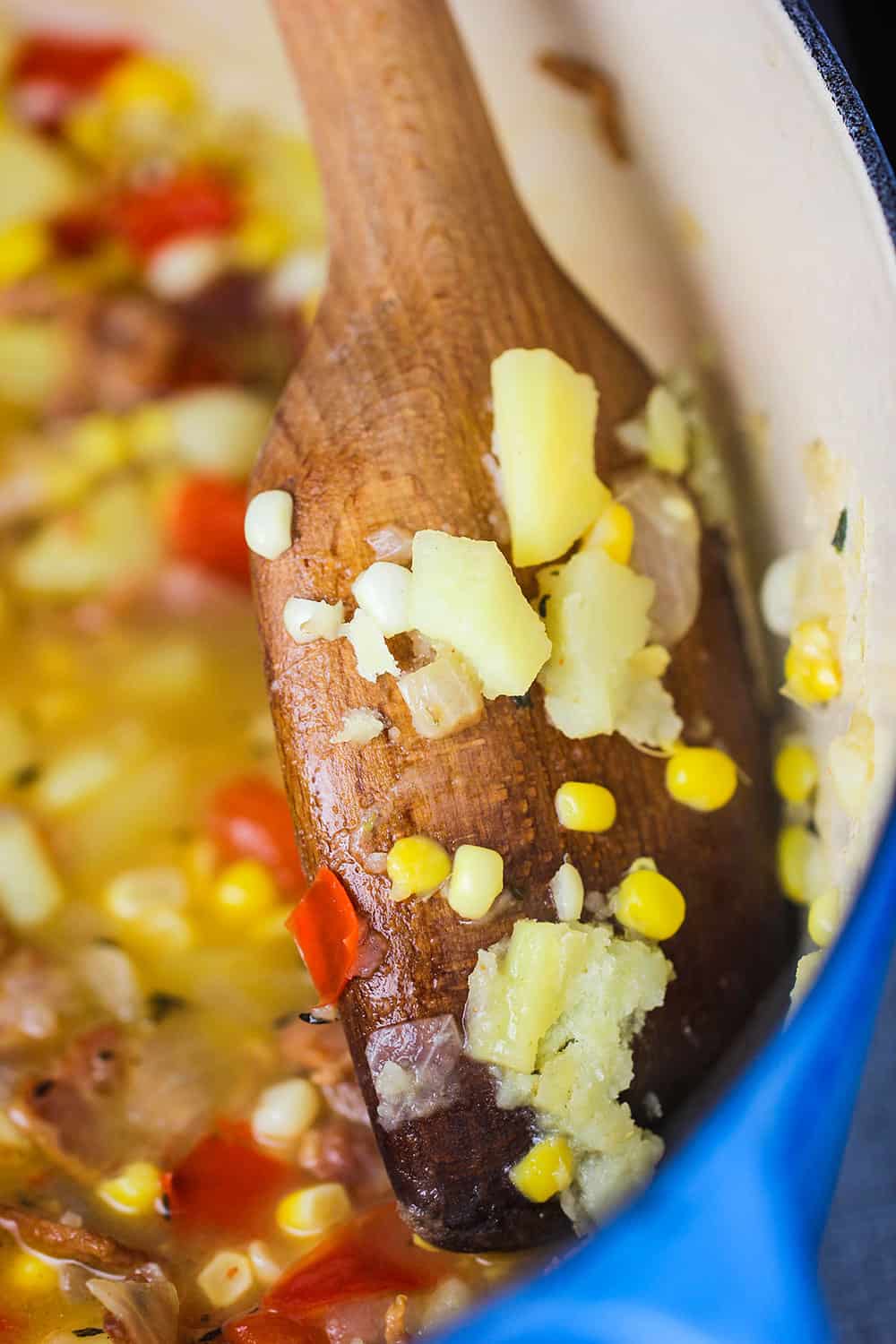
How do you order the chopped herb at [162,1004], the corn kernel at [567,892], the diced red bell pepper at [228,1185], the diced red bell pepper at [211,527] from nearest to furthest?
the corn kernel at [567,892] < the diced red bell pepper at [228,1185] < the chopped herb at [162,1004] < the diced red bell pepper at [211,527]

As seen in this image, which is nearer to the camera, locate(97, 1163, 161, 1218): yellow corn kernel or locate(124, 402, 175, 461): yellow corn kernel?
locate(97, 1163, 161, 1218): yellow corn kernel

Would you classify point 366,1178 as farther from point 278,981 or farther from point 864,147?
point 864,147

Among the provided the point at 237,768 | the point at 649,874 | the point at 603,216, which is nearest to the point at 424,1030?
the point at 649,874

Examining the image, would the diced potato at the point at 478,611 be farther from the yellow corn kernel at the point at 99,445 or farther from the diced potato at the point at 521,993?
the yellow corn kernel at the point at 99,445

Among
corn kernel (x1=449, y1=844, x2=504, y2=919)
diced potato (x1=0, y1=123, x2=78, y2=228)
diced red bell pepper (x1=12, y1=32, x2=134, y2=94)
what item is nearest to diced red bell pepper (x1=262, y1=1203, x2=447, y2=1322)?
corn kernel (x1=449, y1=844, x2=504, y2=919)

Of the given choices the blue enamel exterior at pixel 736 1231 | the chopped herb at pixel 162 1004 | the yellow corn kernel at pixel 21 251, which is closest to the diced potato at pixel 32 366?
the yellow corn kernel at pixel 21 251

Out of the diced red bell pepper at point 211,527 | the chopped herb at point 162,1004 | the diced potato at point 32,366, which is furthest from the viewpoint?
the diced potato at point 32,366

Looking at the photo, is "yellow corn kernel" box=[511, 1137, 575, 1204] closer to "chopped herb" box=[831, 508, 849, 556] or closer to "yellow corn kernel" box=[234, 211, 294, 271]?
"chopped herb" box=[831, 508, 849, 556]
